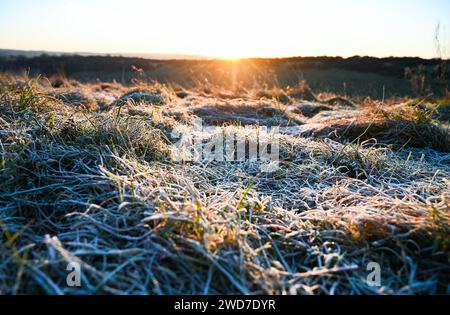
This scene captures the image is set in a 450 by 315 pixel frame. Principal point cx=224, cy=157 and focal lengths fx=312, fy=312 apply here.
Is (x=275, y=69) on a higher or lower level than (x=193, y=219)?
higher

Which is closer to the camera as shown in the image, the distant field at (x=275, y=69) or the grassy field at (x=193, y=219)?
the grassy field at (x=193, y=219)

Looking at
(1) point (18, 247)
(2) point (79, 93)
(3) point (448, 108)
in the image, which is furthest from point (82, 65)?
(1) point (18, 247)

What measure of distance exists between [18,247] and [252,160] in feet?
4.93

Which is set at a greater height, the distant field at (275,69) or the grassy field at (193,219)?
the distant field at (275,69)

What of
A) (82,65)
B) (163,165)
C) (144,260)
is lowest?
(144,260)

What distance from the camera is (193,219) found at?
1143mm

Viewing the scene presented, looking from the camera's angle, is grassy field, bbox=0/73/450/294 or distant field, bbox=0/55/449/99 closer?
grassy field, bbox=0/73/450/294

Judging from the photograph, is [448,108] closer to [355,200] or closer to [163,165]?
[355,200]

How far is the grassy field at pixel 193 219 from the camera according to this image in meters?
1.00

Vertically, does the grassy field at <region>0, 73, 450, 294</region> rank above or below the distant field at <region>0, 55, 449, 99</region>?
below

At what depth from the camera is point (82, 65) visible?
24203mm

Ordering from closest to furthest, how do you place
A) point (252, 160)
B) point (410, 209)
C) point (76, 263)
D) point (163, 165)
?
point (76, 263), point (410, 209), point (163, 165), point (252, 160)

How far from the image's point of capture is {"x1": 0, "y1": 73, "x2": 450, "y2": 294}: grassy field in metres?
1.00

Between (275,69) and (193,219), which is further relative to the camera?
(275,69)
